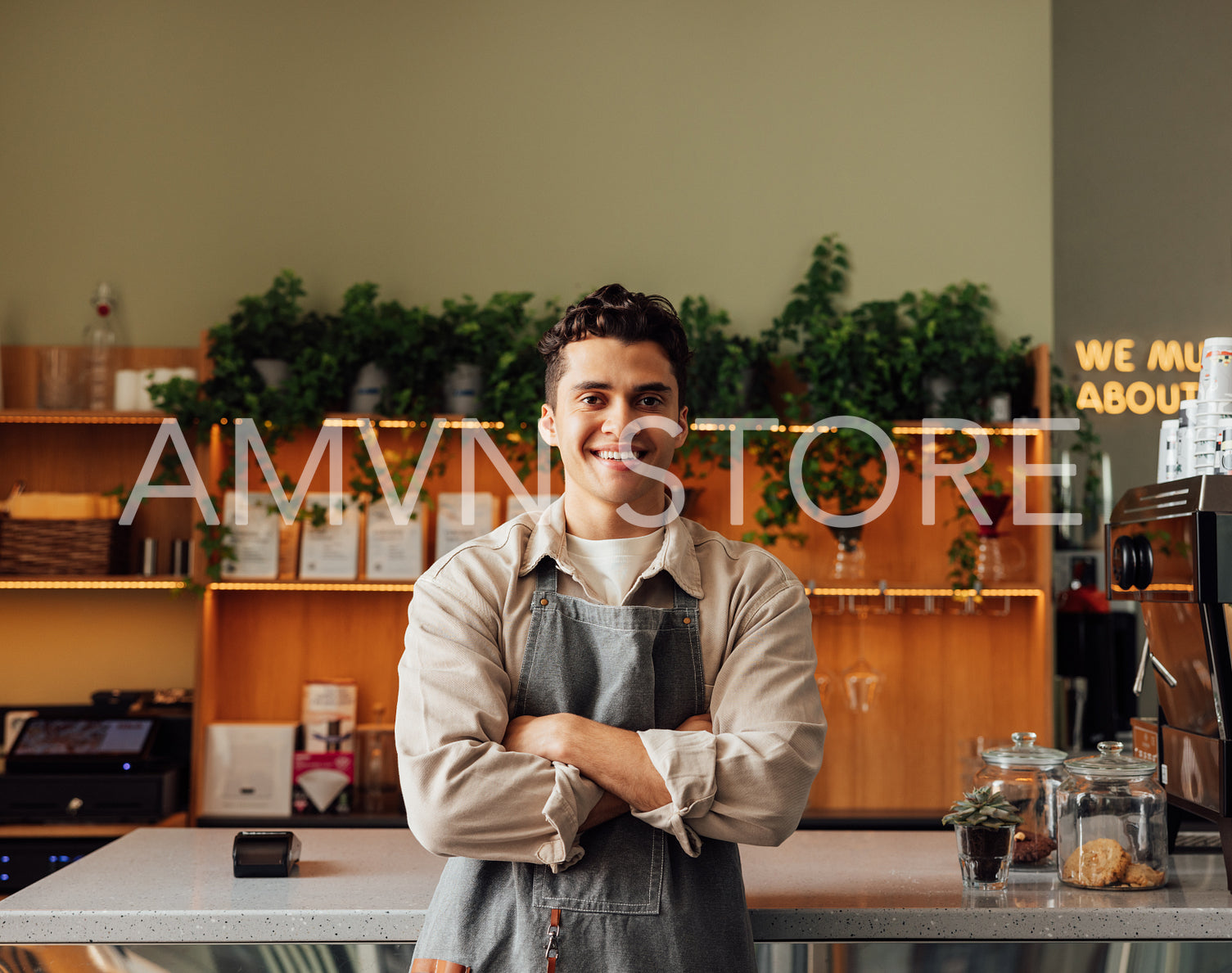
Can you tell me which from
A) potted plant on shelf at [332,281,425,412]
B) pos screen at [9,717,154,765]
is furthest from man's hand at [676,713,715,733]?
pos screen at [9,717,154,765]

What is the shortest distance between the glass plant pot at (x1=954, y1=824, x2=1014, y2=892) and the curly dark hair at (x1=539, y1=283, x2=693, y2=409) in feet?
2.70

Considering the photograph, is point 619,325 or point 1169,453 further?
point 1169,453

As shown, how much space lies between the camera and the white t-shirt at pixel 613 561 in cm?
156

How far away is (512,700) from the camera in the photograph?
1.50m

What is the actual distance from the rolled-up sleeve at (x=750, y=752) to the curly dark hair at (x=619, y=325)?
1.32 feet

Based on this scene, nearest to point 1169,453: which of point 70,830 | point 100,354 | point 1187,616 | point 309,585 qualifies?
point 1187,616

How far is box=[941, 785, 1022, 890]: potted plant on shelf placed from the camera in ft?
5.58

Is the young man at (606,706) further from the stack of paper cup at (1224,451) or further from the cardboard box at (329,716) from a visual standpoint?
the cardboard box at (329,716)

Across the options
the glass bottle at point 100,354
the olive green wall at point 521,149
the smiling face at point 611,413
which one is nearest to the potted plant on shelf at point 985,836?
the smiling face at point 611,413

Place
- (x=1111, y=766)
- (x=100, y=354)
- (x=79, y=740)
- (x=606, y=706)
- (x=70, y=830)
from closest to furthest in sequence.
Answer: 1. (x=606, y=706)
2. (x=1111, y=766)
3. (x=70, y=830)
4. (x=79, y=740)
5. (x=100, y=354)

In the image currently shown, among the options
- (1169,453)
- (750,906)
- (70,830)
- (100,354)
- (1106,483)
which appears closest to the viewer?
(750,906)

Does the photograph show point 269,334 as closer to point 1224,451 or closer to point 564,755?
point 564,755

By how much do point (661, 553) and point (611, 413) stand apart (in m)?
0.21

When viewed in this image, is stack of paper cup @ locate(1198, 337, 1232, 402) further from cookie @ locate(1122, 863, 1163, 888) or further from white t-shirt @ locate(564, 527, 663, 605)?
white t-shirt @ locate(564, 527, 663, 605)
